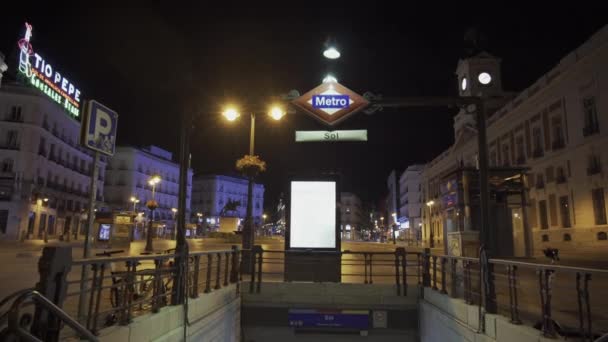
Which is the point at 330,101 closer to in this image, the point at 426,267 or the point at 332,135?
the point at 332,135

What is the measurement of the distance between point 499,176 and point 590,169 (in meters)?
10.7

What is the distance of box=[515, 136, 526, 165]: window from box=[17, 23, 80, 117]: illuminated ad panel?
44786 mm

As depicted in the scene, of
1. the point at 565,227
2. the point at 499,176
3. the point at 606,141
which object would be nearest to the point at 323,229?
the point at 499,176

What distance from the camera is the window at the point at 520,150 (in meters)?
34.4

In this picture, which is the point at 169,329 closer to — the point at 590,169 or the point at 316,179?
the point at 316,179

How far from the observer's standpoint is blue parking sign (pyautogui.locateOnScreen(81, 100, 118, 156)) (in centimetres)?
554

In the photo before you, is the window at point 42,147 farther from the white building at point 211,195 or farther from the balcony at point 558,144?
the white building at point 211,195

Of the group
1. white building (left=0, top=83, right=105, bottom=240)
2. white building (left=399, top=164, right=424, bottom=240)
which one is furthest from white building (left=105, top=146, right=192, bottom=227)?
white building (left=399, top=164, right=424, bottom=240)

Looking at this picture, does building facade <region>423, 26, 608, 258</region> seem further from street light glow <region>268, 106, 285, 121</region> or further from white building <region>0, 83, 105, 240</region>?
white building <region>0, 83, 105, 240</region>

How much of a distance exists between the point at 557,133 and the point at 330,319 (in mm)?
26370

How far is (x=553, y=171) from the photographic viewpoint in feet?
98.8

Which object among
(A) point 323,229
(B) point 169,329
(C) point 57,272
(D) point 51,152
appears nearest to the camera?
(C) point 57,272

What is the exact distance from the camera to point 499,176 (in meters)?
18.9

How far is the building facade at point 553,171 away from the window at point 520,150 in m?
0.08
